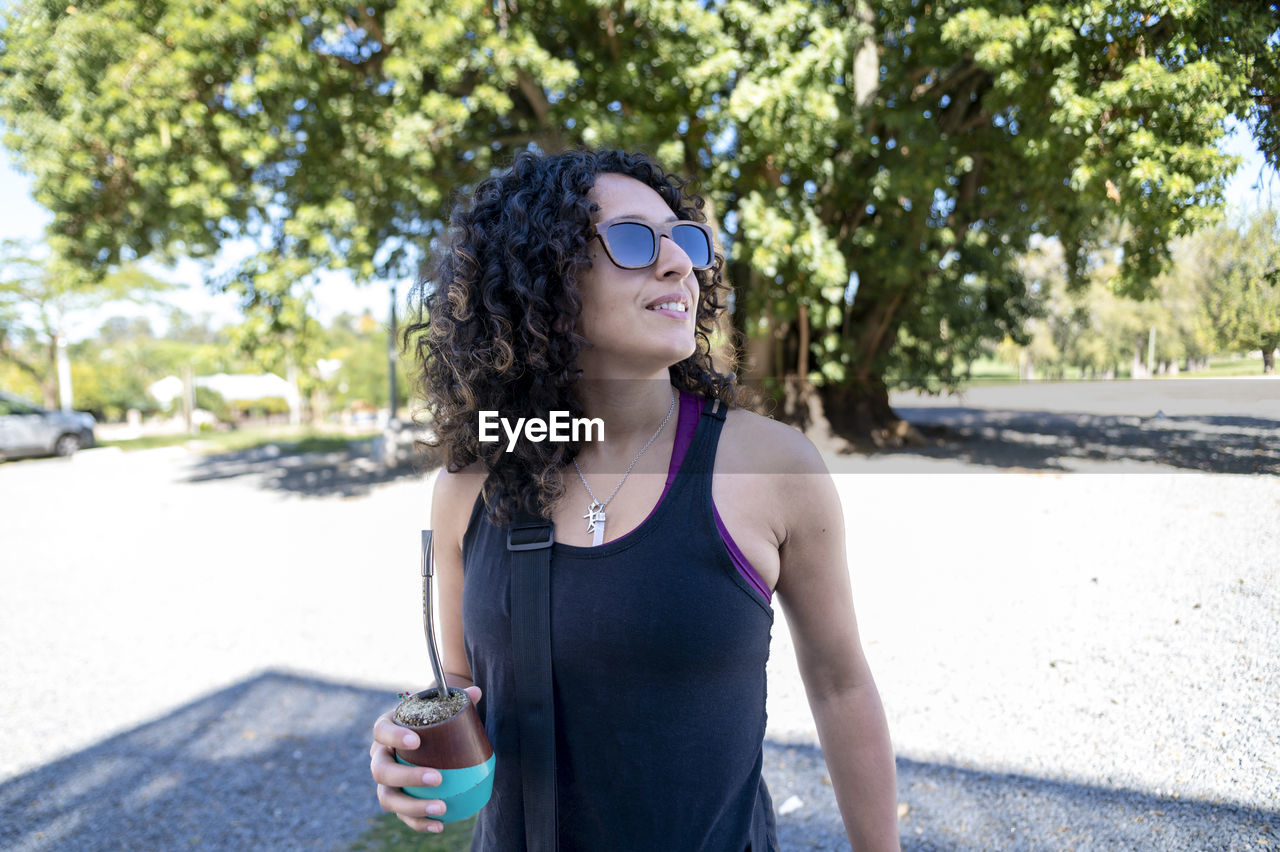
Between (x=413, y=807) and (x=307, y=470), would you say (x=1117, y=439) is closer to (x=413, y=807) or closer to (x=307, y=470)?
(x=413, y=807)

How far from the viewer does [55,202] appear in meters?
8.52

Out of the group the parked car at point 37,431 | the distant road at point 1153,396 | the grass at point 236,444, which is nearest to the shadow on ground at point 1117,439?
the distant road at point 1153,396

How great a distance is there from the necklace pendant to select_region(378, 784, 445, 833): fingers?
0.46 meters

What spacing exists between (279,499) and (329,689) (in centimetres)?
683

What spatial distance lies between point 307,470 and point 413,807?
13424mm

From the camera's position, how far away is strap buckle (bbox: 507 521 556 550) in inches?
44.9

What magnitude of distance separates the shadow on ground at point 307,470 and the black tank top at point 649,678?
973cm

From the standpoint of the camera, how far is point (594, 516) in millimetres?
1197

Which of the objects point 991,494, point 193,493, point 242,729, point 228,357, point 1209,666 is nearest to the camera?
point 1209,666

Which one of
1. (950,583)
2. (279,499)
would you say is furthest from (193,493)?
(950,583)

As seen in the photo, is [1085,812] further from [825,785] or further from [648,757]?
[648,757]

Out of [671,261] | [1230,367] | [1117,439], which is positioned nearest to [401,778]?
[671,261]

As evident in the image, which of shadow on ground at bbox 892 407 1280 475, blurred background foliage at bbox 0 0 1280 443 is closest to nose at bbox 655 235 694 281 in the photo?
shadow on ground at bbox 892 407 1280 475

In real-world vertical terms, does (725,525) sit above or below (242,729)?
above
